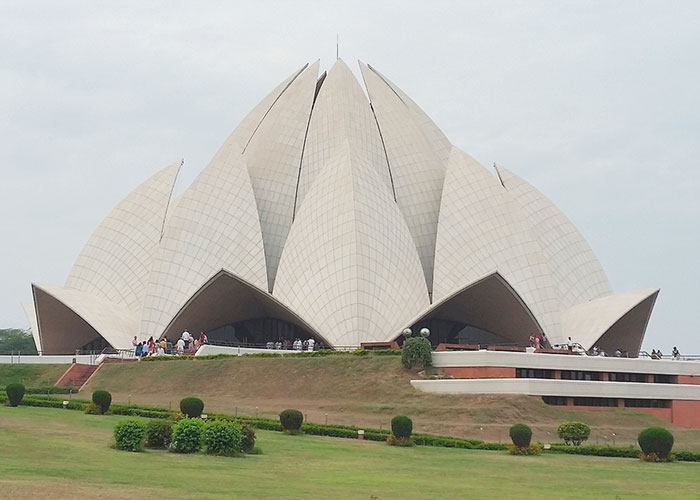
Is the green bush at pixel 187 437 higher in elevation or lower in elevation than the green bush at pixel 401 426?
lower

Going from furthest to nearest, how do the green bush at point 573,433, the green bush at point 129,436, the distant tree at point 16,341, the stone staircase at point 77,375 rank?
the distant tree at point 16,341, the stone staircase at point 77,375, the green bush at point 573,433, the green bush at point 129,436

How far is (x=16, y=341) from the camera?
222ft

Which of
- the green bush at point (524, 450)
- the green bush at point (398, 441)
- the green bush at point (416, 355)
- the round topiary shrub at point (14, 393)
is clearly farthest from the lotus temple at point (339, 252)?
the green bush at point (524, 450)

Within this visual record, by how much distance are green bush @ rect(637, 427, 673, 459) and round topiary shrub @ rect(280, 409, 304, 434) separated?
25.7ft

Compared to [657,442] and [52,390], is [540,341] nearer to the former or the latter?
[657,442]

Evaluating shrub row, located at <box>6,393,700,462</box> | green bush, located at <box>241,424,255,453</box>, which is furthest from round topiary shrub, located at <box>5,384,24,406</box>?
green bush, located at <box>241,424,255,453</box>

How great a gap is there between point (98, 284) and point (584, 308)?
23.2m

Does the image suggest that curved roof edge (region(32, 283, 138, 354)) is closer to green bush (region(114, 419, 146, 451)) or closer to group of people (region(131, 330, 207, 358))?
group of people (region(131, 330, 207, 358))

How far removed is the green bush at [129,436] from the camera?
603 inches

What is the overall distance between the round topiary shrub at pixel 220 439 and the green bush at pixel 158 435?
0.68 m

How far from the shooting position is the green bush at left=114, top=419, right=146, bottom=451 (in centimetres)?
1530

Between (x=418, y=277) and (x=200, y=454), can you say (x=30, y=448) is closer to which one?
(x=200, y=454)

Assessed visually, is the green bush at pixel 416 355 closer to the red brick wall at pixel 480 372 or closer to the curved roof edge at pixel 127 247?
the red brick wall at pixel 480 372

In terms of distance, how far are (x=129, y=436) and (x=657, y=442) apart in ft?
38.3
